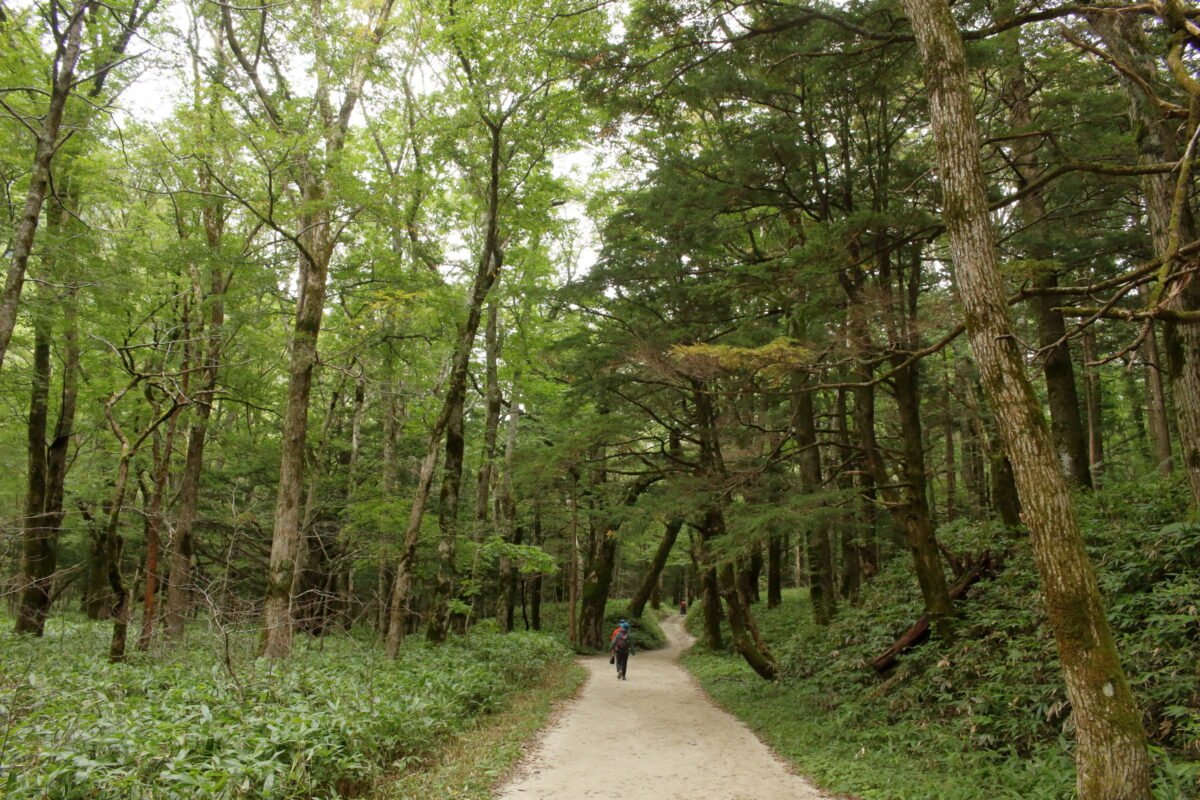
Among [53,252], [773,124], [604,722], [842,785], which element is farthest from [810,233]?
[53,252]

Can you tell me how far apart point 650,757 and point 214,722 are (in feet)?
15.3

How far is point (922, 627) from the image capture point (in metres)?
8.60

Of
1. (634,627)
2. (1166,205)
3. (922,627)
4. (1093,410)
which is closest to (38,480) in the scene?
(922,627)

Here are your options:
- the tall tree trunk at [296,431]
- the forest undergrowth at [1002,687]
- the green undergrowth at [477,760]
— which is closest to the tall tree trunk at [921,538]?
the forest undergrowth at [1002,687]

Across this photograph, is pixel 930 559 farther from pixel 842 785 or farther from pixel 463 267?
pixel 463 267

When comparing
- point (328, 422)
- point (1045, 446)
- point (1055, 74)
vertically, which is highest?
point (1055, 74)

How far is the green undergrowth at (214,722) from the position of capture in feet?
12.4

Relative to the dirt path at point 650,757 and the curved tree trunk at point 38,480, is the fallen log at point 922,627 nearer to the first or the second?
the dirt path at point 650,757

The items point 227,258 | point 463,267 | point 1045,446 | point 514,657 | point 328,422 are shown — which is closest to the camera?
point 1045,446

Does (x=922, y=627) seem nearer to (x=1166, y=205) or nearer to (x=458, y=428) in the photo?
(x=1166, y=205)

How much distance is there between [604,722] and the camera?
30.5 ft

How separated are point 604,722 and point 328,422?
11.2m

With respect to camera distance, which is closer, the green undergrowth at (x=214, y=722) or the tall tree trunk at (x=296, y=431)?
the green undergrowth at (x=214, y=722)

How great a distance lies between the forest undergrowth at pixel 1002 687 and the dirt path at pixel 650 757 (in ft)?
1.55
